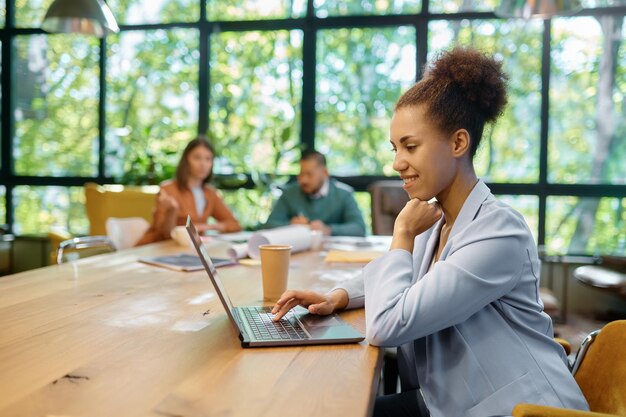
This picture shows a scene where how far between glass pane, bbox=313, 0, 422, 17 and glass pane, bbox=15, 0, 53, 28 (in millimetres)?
2696

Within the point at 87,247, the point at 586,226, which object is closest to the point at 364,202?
the point at 586,226

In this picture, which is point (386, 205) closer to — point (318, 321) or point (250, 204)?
point (250, 204)

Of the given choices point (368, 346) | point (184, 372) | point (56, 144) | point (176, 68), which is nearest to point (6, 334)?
point (184, 372)

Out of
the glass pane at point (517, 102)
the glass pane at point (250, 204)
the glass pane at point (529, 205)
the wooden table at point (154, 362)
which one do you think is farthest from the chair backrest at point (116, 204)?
the wooden table at point (154, 362)

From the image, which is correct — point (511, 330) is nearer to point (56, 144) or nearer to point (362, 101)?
point (362, 101)

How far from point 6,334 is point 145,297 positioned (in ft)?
1.45

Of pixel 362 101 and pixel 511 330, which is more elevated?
pixel 362 101

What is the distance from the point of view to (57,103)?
20.0 feet

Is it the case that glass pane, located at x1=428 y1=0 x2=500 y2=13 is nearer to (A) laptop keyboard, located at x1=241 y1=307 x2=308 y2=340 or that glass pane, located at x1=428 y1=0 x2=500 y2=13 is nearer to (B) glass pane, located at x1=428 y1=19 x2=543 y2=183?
(B) glass pane, located at x1=428 y1=19 x2=543 y2=183

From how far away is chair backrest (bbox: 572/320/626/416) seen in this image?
1270 millimetres

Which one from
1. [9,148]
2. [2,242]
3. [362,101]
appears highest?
[362,101]

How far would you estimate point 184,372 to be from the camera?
1024mm

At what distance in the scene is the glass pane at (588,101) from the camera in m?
4.86

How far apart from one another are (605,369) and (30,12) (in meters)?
6.20
